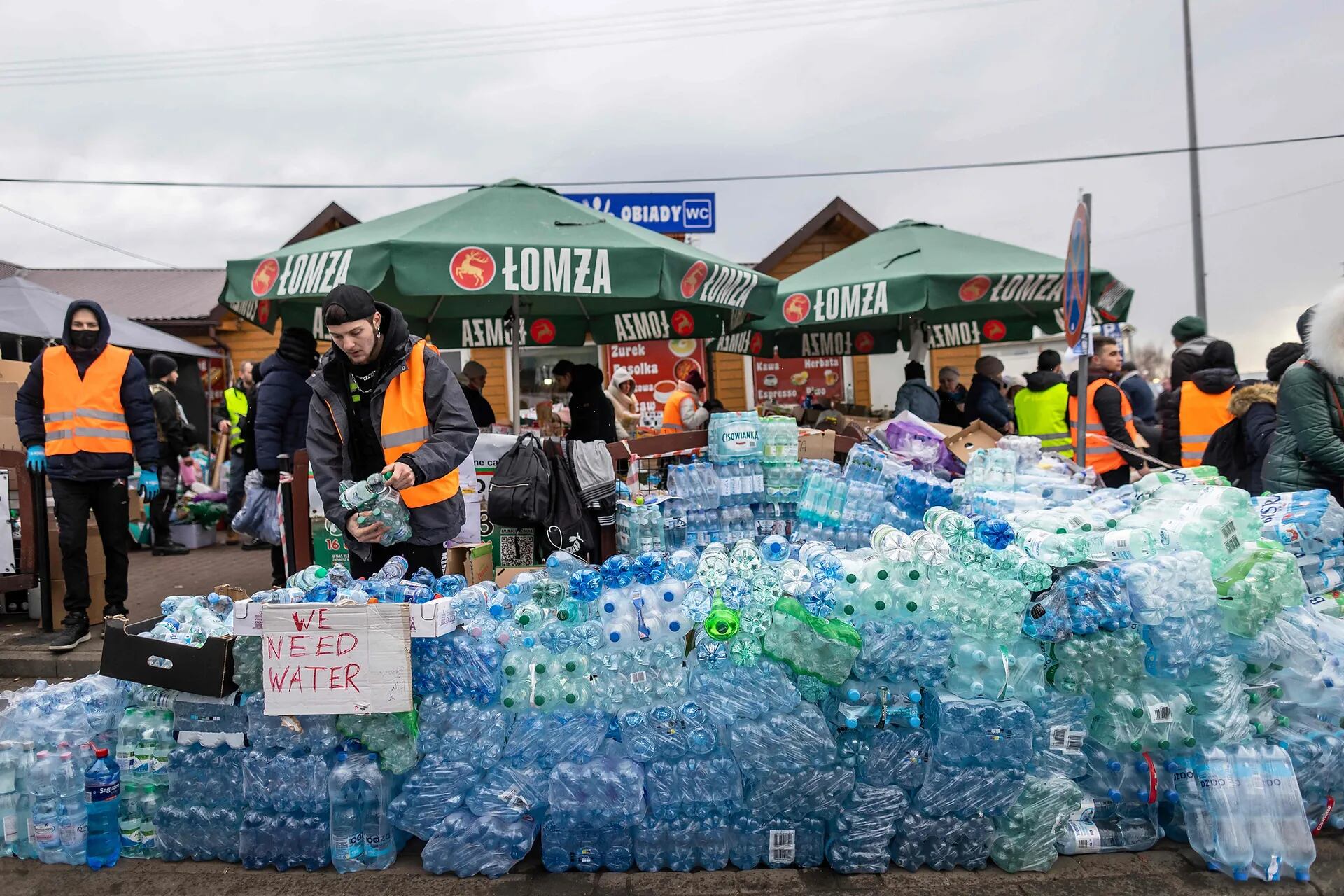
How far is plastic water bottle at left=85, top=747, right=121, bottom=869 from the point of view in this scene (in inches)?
126

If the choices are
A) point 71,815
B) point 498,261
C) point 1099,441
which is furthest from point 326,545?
point 1099,441

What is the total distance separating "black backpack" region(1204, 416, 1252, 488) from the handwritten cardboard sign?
5.13m

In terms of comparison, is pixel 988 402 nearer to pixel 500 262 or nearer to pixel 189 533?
pixel 500 262

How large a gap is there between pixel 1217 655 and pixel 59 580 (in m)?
6.83

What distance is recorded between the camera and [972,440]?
7.06m

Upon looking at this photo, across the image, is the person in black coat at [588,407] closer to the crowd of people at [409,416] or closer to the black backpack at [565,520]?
the crowd of people at [409,416]

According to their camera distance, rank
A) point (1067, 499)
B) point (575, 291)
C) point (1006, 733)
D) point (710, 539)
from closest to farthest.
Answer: point (1006, 733) < point (1067, 499) < point (575, 291) < point (710, 539)

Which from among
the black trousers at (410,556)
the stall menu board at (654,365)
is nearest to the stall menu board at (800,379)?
the stall menu board at (654,365)

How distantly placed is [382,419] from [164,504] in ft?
26.3

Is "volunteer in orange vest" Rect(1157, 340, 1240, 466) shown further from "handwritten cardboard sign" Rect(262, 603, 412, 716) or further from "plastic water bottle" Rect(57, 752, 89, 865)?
"plastic water bottle" Rect(57, 752, 89, 865)

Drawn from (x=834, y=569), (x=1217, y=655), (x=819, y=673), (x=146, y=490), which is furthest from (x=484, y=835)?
(x=146, y=490)

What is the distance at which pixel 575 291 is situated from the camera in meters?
5.66

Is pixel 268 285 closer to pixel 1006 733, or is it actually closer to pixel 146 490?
pixel 146 490

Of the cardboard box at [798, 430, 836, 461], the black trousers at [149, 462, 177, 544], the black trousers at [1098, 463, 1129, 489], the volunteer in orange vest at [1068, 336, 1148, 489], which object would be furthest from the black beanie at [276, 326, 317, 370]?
the black trousers at [1098, 463, 1129, 489]
